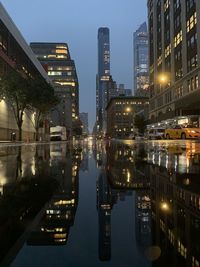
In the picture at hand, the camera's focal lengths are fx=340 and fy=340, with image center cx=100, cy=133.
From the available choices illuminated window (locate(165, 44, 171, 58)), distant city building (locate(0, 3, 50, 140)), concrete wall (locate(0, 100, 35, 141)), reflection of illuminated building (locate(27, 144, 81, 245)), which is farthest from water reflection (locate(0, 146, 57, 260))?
illuminated window (locate(165, 44, 171, 58))

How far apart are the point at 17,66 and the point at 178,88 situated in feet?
133

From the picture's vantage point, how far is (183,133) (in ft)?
163

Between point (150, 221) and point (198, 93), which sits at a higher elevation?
point (198, 93)

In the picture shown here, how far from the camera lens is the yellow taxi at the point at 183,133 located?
47.7m

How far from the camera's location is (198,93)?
225 ft

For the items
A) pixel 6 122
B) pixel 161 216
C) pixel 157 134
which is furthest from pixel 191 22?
pixel 161 216

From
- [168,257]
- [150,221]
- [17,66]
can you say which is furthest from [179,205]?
[17,66]

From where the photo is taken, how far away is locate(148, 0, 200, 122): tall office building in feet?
247

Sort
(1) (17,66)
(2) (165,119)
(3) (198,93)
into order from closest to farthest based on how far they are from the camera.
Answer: (3) (198,93) → (1) (17,66) → (2) (165,119)

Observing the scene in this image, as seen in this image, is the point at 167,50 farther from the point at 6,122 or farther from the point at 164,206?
the point at 164,206

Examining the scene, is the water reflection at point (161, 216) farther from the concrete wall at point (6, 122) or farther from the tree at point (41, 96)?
the concrete wall at point (6, 122)

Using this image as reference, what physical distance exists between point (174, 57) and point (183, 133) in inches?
1889

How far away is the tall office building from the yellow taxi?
19.5 m

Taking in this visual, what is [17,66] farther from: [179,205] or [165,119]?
[179,205]
